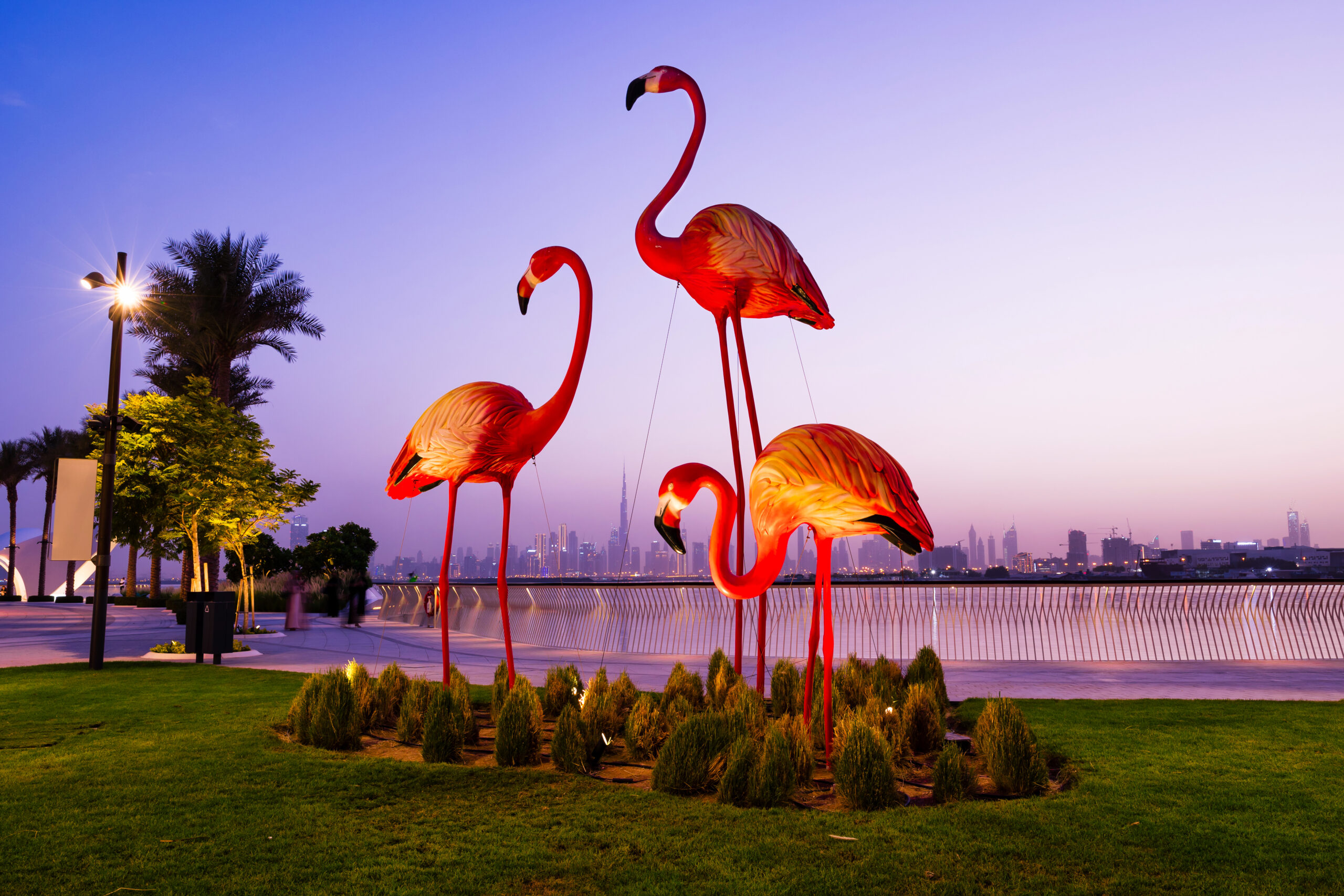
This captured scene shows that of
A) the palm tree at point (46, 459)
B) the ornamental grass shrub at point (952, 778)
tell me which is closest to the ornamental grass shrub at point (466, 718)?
the ornamental grass shrub at point (952, 778)

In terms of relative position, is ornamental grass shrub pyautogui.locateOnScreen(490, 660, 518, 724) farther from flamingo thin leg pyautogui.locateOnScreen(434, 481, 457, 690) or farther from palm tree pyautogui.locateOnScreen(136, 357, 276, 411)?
palm tree pyautogui.locateOnScreen(136, 357, 276, 411)

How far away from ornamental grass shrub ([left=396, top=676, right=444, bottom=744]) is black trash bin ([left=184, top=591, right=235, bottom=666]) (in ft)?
29.8

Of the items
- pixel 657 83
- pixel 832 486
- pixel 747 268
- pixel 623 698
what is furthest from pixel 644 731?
pixel 657 83

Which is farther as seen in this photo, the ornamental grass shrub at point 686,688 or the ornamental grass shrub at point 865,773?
the ornamental grass shrub at point 686,688

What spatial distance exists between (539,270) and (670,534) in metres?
3.69

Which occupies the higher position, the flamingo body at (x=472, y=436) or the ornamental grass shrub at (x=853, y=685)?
the flamingo body at (x=472, y=436)

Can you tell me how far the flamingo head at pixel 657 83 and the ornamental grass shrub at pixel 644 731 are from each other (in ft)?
20.2

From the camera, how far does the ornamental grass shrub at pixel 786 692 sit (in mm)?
9078

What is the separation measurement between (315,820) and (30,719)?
6194 millimetres

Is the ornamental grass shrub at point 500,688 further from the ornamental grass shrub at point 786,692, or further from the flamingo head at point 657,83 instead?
the flamingo head at point 657,83

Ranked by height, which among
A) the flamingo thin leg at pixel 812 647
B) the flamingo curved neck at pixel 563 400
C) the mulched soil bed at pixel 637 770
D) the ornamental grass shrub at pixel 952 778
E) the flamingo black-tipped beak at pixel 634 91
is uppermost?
the flamingo black-tipped beak at pixel 634 91

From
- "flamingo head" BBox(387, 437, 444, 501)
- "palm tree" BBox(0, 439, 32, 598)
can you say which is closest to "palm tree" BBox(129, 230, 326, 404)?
"flamingo head" BBox(387, 437, 444, 501)

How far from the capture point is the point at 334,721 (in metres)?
7.73

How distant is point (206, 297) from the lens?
25.9 metres
